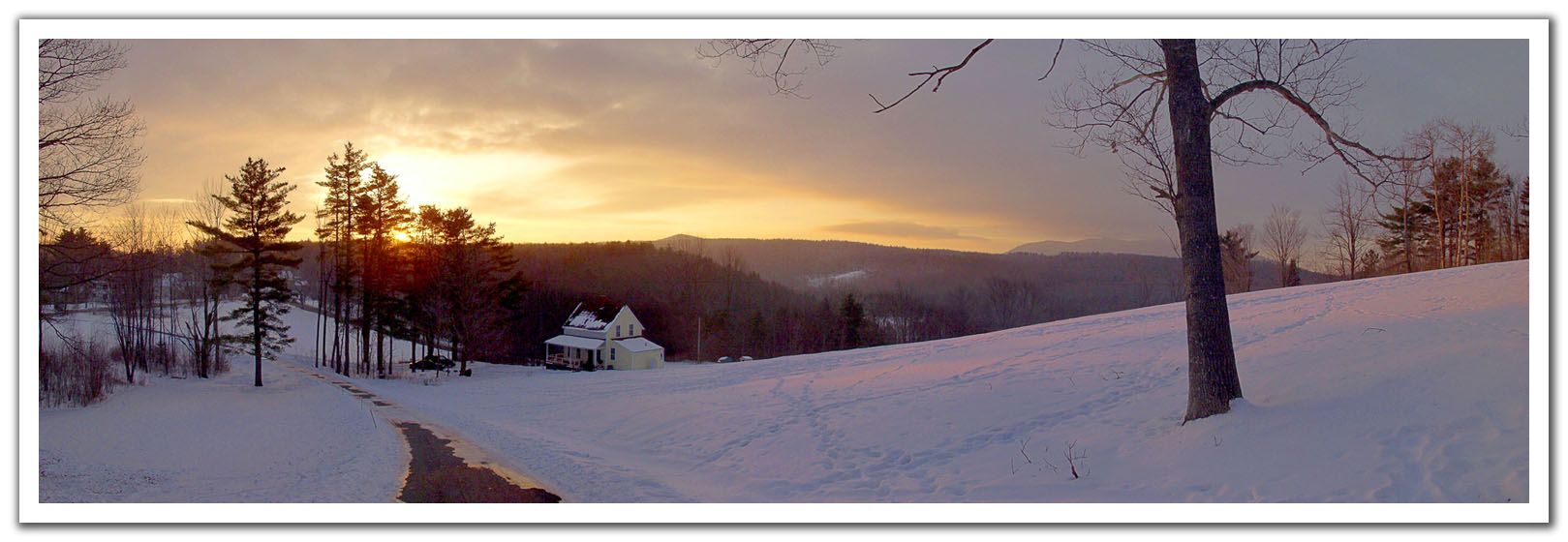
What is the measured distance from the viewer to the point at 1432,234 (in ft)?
57.6

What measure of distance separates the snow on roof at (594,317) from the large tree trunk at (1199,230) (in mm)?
30910

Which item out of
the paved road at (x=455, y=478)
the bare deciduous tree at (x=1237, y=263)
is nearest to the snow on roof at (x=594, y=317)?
the paved road at (x=455, y=478)

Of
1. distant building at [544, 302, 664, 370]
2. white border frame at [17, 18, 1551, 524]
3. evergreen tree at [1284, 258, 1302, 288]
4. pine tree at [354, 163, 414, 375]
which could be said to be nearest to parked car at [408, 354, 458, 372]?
pine tree at [354, 163, 414, 375]

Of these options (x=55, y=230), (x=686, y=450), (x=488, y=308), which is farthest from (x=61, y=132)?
(x=488, y=308)

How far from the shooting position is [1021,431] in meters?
7.69

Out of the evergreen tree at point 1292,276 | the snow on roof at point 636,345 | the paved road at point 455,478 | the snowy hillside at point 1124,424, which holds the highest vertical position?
the evergreen tree at point 1292,276

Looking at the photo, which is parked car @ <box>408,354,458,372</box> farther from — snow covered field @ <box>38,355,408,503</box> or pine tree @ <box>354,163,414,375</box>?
snow covered field @ <box>38,355,408,503</box>

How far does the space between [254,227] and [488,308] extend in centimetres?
1016

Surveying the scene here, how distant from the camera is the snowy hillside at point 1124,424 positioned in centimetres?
543

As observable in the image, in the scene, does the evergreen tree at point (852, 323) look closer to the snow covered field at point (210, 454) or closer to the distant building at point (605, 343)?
the distant building at point (605, 343)
